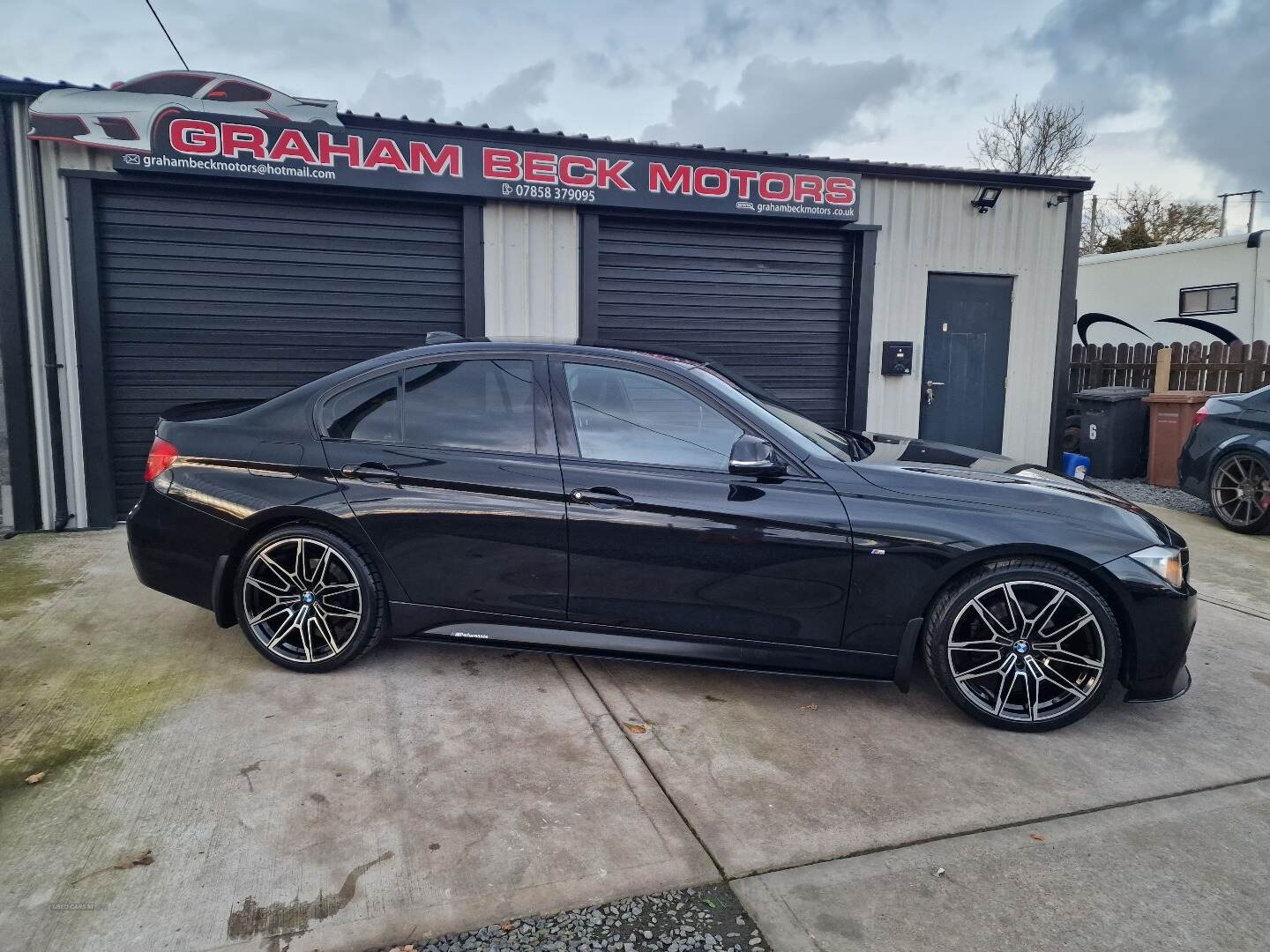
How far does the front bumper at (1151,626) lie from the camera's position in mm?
3123

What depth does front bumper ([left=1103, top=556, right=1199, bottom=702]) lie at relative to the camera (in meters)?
3.12

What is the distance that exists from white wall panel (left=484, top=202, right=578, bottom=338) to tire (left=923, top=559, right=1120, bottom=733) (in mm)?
4732

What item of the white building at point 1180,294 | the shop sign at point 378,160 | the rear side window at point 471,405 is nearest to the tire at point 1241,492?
the shop sign at point 378,160

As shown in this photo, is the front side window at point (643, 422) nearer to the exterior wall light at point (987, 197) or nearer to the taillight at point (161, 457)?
the taillight at point (161, 457)

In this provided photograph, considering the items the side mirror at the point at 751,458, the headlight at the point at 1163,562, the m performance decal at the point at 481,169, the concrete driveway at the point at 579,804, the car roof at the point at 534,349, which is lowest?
the concrete driveway at the point at 579,804

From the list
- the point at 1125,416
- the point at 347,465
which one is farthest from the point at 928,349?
the point at 347,465

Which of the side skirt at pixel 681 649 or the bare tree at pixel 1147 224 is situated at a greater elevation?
the bare tree at pixel 1147 224

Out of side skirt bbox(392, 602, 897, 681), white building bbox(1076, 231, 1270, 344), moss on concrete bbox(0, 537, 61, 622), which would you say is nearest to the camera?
side skirt bbox(392, 602, 897, 681)

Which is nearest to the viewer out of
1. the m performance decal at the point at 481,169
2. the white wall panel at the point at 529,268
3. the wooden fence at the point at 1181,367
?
the m performance decal at the point at 481,169

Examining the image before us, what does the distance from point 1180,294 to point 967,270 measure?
6465mm

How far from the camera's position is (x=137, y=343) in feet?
21.7

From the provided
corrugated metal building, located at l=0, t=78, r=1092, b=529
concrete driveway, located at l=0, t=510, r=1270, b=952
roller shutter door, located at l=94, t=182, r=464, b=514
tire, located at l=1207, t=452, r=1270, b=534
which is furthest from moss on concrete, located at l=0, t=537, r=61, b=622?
tire, located at l=1207, t=452, r=1270, b=534

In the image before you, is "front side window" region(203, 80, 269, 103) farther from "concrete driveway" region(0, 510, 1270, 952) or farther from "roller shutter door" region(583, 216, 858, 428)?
"concrete driveway" region(0, 510, 1270, 952)

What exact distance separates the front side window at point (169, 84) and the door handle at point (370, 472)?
447cm
